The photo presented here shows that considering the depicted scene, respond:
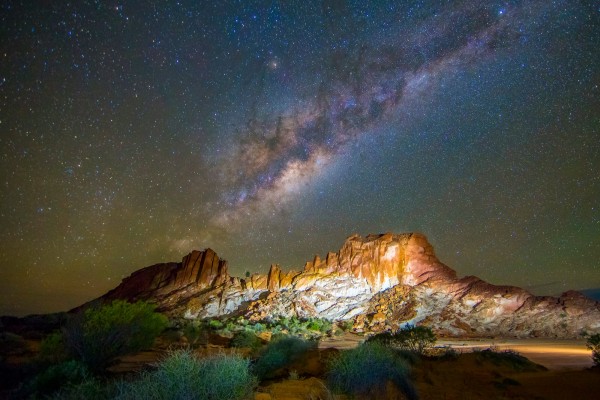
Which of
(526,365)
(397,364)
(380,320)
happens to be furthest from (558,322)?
(397,364)

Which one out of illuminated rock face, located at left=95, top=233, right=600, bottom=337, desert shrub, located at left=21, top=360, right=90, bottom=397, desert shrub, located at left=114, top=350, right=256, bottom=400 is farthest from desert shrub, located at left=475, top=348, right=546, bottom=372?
illuminated rock face, located at left=95, top=233, right=600, bottom=337

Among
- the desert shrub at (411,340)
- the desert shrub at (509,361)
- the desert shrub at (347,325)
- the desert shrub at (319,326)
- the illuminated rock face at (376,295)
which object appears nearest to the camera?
the desert shrub at (509,361)

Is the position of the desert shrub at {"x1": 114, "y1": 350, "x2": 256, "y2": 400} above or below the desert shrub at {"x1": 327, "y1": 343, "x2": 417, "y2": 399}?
above

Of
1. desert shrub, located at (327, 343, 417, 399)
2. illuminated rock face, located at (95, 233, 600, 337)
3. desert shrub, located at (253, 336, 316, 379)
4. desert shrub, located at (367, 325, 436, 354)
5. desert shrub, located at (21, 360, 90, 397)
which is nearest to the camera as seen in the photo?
desert shrub, located at (21, 360, 90, 397)

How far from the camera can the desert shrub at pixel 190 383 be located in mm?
6805

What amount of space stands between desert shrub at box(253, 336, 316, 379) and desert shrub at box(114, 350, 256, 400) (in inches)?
233

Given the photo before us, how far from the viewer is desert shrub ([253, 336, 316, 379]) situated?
14933mm

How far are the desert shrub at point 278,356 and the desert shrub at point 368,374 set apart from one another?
369 centimetres

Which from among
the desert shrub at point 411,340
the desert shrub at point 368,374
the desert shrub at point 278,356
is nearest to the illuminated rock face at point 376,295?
the desert shrub at point 411,340

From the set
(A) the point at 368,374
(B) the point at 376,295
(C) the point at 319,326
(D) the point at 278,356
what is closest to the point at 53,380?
(D) the point at 278,356

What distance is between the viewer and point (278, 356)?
1636 centimetres

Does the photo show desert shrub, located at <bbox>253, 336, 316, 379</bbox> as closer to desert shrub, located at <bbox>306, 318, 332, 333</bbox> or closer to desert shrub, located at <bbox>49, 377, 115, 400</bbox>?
desert shrub, located at <bbox>49, 377, 115, 400</bbox>

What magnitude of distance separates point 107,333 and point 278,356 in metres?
8.12

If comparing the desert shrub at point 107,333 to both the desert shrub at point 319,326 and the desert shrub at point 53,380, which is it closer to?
the desert shrub at point 53,380
